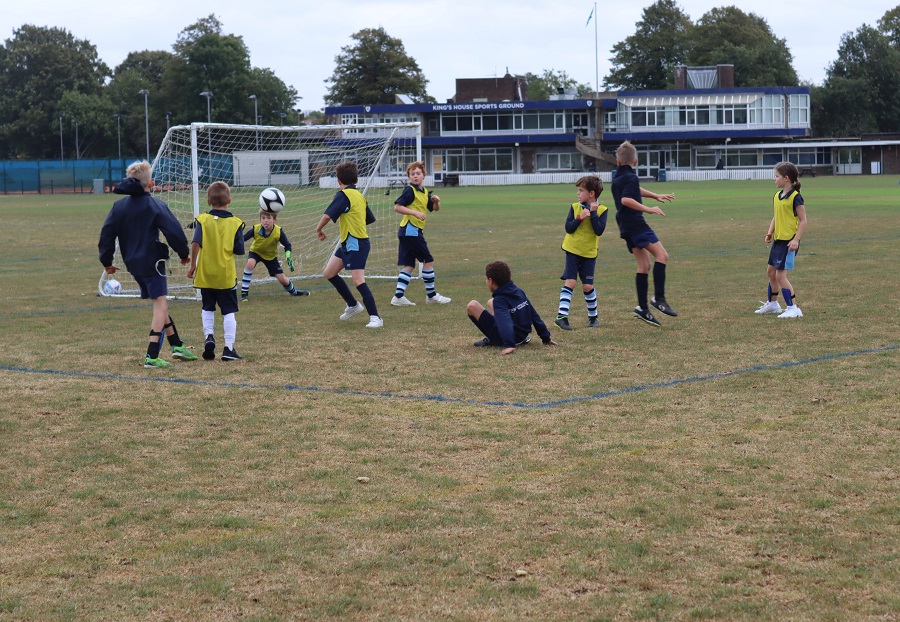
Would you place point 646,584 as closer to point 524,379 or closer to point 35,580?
point 35,580

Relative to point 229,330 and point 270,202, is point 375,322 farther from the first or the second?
point 270,202

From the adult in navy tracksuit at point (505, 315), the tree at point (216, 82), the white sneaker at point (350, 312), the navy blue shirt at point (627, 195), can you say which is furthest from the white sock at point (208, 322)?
the tree at point (216, 82)

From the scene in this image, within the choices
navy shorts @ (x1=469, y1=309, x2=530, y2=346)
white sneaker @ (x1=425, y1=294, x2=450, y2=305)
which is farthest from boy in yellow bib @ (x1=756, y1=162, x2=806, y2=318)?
white sneaker @ (x1=425, y1=294, x2=450, y2=305)

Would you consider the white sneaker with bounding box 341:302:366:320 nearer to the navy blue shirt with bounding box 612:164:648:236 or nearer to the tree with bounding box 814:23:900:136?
the navy blue shirt with bounding box 612:164:648:236

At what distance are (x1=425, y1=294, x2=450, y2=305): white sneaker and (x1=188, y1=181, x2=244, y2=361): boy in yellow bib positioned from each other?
4.34m

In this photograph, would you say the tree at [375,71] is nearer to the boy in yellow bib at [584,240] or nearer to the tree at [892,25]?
the tree at [892,25]

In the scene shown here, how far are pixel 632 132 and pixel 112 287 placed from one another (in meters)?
82.0

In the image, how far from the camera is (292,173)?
2480cm

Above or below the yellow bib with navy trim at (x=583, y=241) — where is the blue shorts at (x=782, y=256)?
below

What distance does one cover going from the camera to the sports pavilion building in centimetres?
9238

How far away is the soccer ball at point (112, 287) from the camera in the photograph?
51.2 ft

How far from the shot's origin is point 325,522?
18.1 feet

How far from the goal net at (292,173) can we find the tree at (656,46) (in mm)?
98030

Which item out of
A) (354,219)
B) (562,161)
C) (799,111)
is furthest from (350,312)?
(799,111)
